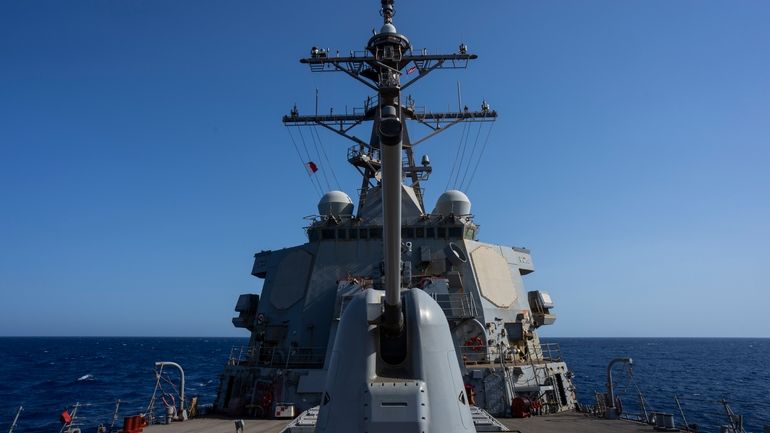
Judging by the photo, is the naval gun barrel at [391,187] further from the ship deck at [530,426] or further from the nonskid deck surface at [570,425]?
the nonskid deck surface at [570,425]

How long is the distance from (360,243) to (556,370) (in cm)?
626

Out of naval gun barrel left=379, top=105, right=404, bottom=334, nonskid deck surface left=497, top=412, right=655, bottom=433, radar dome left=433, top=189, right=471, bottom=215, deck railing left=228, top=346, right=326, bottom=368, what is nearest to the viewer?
naval gun barrel left=379, top=105, right=404, bottom=334

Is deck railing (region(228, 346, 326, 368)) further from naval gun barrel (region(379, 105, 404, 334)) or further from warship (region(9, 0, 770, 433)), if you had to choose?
naval gun barrel (region(379, 105, 404, 334))

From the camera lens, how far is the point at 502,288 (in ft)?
45.8

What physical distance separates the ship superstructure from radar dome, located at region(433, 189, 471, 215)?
32 millimetres

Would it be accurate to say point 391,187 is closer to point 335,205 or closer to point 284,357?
point 284,357

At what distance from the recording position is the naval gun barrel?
3612 mm

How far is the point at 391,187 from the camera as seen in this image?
12.6ft

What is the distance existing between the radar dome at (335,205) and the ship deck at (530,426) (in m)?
6.59

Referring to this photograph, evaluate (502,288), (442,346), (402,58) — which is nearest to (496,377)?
(502,288)

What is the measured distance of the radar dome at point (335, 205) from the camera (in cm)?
1533

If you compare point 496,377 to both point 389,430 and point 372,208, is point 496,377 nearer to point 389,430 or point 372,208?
point 372,208

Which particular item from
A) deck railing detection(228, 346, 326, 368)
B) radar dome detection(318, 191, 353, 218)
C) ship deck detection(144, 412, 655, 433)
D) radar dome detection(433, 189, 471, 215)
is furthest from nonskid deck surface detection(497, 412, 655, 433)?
radar dome detection(318, 191, 353, 218)

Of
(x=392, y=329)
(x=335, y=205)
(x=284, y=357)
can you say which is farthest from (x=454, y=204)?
(x=392, y=329)
